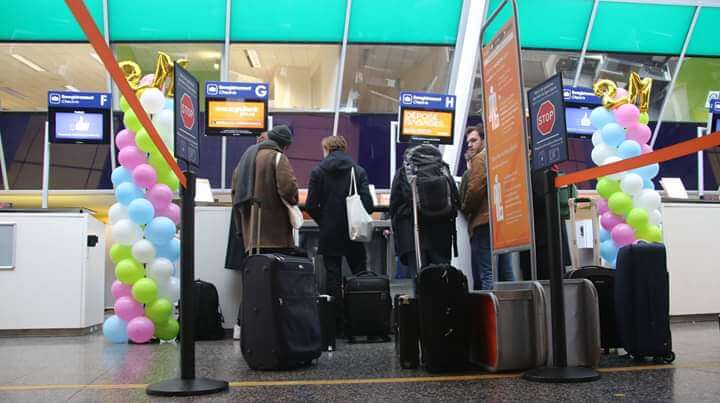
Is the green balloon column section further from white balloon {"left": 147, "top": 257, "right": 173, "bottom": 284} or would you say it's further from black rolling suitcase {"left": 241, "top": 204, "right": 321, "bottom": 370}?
black rolling suitcase {"left": 241, "top": 204, "right": 321, "bottom": 370}

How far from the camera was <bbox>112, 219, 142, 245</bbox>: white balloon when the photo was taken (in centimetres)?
559

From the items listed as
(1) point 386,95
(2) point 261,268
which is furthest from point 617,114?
(1) point 386,95

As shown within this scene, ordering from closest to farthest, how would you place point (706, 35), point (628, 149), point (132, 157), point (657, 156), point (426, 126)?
point (657, 156) < point (132, 157) < point (628, 149) < point (426, 126) < point (706, 35)

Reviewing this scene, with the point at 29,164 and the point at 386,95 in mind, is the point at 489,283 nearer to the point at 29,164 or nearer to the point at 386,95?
the point at 386,95

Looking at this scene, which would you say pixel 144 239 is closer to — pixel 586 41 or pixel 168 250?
pixel 168 250

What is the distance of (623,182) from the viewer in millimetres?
6625

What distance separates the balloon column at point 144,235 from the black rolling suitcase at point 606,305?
10.3 feet

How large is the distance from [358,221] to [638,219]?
2.76 m

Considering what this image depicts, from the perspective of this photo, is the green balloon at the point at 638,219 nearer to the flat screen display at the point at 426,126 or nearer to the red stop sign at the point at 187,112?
the flat screen display at the point at 426,126

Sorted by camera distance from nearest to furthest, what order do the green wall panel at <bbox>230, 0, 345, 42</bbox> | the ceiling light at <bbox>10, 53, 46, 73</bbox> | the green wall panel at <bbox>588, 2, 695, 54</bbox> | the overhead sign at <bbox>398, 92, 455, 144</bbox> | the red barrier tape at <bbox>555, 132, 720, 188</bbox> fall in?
the red barrier tape at <bbox>555, 132, 720, 188</bbox>, the overhead sign at <bbox>398, 92, 455, 144</bbox>, the green wall panel at <bbox>230, 0, 345, 42</bbox>, the ceiling light at <bbox>10, 53, 46, 73</bbox>, the green wall panel at <bbox>588, 2, 695, 54</bbox>

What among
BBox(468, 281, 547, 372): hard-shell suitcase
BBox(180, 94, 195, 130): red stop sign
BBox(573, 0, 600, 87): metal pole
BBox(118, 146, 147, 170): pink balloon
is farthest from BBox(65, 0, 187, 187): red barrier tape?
BBox(573, 0, 600, 87): metal pole

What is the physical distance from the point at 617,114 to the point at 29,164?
985cm

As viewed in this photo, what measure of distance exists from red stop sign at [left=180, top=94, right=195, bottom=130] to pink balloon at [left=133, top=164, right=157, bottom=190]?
262 centimetres

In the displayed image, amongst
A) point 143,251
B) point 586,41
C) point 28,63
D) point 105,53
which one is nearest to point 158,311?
point 143,251
